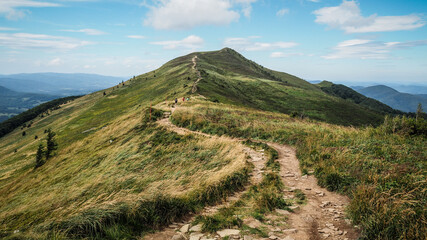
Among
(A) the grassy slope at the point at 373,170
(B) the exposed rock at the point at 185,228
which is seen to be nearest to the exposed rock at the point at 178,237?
(B) the exposed rock at the point at 185,228

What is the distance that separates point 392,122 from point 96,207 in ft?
64.7

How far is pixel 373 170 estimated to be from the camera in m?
8.69

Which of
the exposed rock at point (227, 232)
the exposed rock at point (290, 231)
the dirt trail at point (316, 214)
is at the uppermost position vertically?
the dirt trail at point (316, 214)

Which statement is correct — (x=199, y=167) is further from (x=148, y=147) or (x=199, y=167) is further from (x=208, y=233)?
(x=148, y=147)

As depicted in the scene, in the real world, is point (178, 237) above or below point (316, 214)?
below

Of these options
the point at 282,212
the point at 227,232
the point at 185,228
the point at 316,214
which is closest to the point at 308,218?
the point at 316,214

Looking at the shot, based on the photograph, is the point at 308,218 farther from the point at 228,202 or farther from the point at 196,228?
the point at 196,228

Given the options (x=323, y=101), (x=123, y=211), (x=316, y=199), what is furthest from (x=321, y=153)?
(x=323, y=101)

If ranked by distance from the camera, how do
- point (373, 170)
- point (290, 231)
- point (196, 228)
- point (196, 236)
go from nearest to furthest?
1. point (196, 236)
2. point (290, 231)
3. point (196, 228)
4. point (373, 170)

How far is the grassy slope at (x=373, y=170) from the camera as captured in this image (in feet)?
17.7

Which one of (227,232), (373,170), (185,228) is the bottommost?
(185,228)

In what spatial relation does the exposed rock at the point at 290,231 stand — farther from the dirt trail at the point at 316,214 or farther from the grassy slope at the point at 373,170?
the grassy slope at the point at 373,170

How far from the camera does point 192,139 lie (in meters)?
17.0

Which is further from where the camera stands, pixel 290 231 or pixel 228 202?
pixel 228 202
